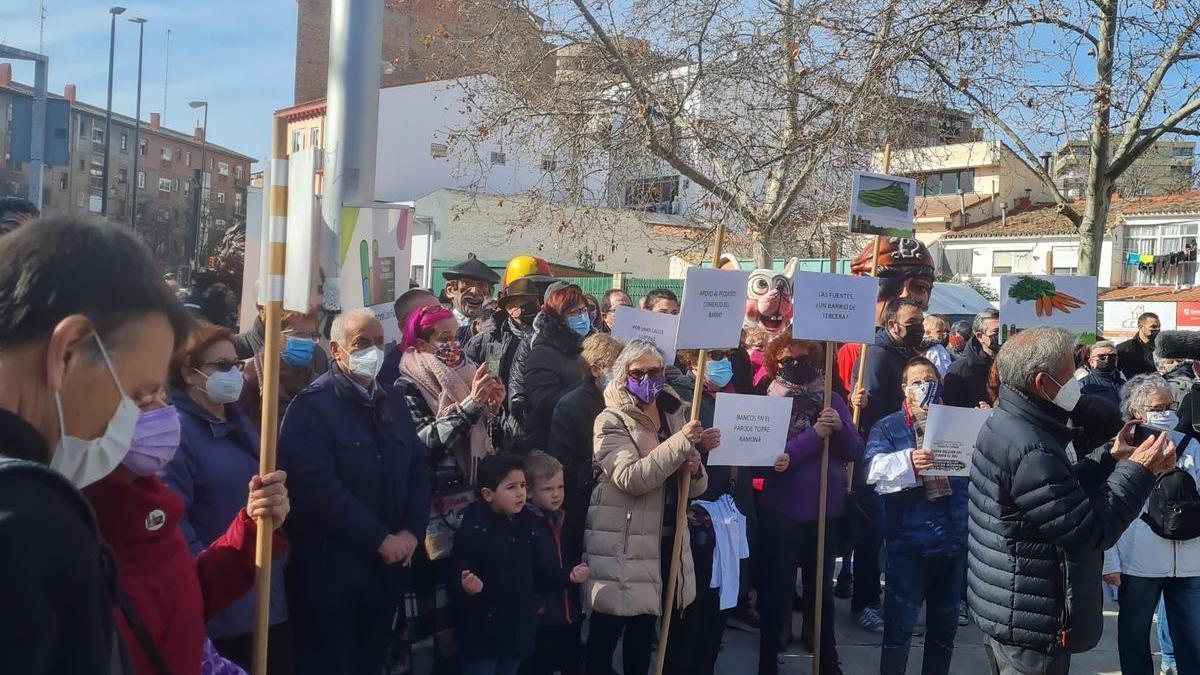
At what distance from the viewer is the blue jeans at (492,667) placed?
4.74m

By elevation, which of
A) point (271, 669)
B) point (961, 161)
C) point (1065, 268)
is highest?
point (961, 161)

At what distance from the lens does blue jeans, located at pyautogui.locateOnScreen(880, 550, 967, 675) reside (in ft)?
17.9

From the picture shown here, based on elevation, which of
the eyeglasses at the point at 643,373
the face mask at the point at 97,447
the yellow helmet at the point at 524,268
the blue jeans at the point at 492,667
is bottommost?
the blue jeans at the point at 492,667

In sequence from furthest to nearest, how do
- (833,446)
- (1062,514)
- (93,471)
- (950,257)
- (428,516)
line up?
(950,257)
(833,446)
(428,516)
(1062,514)
(93,471)

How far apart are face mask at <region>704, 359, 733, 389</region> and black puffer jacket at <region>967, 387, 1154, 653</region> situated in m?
2.09

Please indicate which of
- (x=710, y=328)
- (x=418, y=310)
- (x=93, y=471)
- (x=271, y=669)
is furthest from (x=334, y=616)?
(x=93, y=471)

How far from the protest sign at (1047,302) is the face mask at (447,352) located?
355 cm

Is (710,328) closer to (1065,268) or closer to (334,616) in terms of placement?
(334,616)

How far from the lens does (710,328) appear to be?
18.0ft

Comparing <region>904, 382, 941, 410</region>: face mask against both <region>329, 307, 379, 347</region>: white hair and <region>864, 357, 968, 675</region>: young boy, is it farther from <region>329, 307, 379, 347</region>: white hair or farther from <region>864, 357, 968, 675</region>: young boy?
<region>329, 307, 379, 347</region>: white hair

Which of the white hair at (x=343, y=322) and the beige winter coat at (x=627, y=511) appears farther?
the beige winter coat at (x=627, y=511)

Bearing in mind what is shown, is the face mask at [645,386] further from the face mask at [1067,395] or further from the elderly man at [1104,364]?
the elderly man at [1104,364]

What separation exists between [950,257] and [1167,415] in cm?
4400

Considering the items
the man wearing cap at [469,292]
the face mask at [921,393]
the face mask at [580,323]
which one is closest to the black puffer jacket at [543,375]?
the face mask at [580,323]
